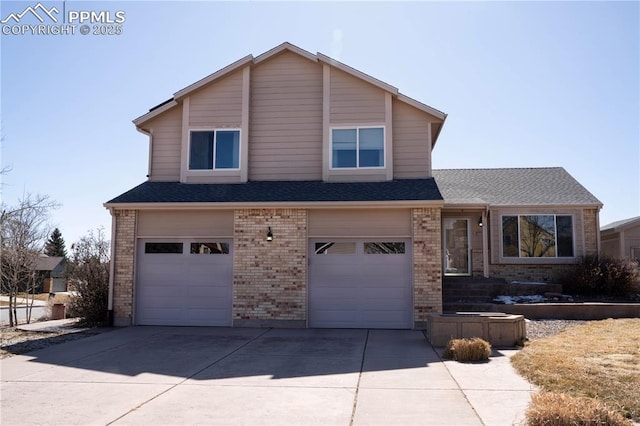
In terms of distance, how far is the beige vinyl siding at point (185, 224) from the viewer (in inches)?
545

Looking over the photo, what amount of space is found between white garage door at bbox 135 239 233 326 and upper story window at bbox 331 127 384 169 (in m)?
4.03

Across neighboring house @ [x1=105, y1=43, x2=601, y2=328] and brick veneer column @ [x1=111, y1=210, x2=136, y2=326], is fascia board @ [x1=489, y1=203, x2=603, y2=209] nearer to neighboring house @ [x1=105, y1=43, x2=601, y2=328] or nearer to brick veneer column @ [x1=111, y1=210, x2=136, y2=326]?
neighboring house @ [x1=105, y1=43, x2=601, y2=328]

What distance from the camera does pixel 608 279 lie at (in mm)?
15766

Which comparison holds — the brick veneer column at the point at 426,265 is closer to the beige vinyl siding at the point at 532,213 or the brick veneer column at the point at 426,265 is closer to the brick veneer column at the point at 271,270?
the brick veneer column at the point at 271,270

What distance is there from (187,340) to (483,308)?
7.72 m

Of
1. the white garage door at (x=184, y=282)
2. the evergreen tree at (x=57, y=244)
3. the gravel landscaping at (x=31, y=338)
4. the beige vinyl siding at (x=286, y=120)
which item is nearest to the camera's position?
the gravel landscaping at (x=31, y=338)

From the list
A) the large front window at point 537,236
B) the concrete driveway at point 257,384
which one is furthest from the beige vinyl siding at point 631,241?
the concrete driveway at point 257,384

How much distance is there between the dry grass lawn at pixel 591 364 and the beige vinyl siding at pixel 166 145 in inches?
425

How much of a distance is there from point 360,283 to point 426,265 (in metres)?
1.76

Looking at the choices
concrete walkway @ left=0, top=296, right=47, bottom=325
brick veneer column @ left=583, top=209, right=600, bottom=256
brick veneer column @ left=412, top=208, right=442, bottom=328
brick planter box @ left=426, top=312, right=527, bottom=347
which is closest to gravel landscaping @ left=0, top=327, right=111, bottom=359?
concrete walkway @ left=0, top=296, right=47, bottom=325

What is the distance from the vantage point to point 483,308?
1373 centimetres

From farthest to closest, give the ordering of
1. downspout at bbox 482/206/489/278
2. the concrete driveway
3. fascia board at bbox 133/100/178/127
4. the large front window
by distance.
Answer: the large front window → downspout at bbox 482/206/489/278 → fascia board at bbox 133/100/178/127 → the concrete driveway

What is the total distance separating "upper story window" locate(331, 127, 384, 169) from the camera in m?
14.6

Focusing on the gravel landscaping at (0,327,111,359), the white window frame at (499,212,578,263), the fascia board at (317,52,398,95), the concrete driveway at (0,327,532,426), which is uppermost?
the fascia board at (317,52,398,95)
